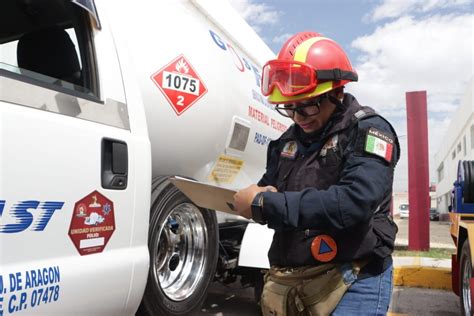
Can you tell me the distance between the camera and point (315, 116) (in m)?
1.73

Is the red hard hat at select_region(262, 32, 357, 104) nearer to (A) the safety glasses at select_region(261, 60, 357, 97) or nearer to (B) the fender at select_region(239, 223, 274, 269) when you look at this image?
(A) the safety glasses at select_region(261, 60, 357, 97)

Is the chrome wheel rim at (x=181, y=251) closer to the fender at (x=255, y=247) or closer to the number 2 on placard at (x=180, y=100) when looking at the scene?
the fender at (x=255, y=247)

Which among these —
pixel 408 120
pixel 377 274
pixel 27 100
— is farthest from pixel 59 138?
pixel 408 120

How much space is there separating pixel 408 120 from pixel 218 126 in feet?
20.8

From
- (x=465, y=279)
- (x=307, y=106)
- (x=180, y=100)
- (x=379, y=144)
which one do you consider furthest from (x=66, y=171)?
(x=465, y=279)

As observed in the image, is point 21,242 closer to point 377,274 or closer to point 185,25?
point 377,274

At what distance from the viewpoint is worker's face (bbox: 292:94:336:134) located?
67.6 inches

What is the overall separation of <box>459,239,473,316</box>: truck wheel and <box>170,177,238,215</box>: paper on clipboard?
104 inches

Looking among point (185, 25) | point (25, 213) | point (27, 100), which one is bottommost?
point (25, 213)

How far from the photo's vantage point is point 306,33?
1.83m

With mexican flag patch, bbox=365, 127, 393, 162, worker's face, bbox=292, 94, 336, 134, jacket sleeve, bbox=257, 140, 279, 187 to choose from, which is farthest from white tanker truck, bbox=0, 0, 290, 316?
mexican flag patch, bbox=365, 127, 393, 162

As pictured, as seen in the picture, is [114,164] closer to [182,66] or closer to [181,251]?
[182,66]

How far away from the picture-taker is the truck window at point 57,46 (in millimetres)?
2133

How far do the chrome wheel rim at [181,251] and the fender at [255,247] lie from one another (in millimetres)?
503
